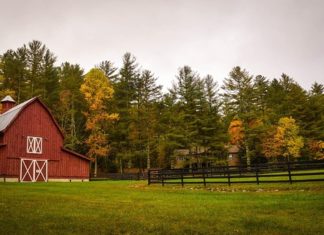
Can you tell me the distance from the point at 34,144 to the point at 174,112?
2343 cm

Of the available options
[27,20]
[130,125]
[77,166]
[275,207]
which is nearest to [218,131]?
[130,125]

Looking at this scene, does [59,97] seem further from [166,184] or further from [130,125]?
[166,184]

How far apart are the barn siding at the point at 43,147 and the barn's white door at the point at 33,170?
464mm

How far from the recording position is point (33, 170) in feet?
119

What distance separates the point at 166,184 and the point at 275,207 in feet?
54.4

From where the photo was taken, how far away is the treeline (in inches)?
1954

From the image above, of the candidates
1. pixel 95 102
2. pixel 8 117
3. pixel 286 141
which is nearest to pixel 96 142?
pixel 95 102

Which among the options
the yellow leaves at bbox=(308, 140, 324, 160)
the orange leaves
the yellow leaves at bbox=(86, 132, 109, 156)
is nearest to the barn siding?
the yellow leaves at bbox=(86, 132, 109, 156)

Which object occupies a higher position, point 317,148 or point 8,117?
point 8,117

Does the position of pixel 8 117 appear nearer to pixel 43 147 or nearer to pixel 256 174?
pixel 43 147

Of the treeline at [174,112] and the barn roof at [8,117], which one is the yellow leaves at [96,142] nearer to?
the treeline at [174,112]

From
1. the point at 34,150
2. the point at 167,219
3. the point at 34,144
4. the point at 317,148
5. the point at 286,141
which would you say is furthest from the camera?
the point at 317,148

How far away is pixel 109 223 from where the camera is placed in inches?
347

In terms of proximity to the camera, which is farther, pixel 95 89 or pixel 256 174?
pixel 95 89
